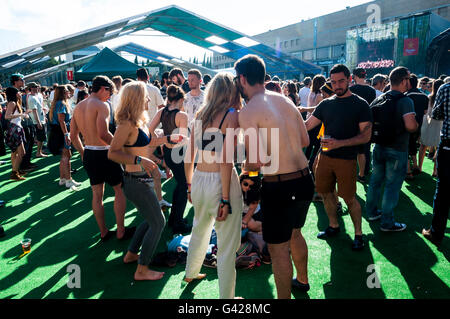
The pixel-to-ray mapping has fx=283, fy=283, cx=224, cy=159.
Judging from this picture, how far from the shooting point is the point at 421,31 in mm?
23562

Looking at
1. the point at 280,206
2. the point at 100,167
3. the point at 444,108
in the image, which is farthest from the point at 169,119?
the point at 444,108

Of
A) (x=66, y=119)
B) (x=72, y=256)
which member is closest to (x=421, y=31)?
(x=66, y=119)

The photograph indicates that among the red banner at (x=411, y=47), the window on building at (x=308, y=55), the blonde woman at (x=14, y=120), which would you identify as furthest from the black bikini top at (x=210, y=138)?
the window on building at (x=308, y=55)

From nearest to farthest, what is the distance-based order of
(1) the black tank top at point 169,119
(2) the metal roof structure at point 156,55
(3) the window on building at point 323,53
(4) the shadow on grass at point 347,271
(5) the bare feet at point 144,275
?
1. (4) the shadow on grass at point 347,271
2. (5) the bare feet at point 144,275
3. (1) the black tank top at point 169,119
4. (2) the metal roof structure at point 156,55
5. (3) the window on building at point 323,53

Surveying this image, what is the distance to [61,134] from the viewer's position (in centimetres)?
689

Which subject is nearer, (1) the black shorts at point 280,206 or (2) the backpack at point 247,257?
(1) the black shorts at point 280,206

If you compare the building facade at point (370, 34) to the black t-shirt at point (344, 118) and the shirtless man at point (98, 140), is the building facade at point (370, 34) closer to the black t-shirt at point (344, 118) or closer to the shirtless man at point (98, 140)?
the black t-shirt at point (344, 118)

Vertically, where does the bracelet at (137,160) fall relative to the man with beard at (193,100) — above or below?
below

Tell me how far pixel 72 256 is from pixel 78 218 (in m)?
1.30

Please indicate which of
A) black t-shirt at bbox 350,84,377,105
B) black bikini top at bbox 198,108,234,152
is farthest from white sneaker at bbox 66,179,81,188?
black t-shirt at bbox 350,84,377,105

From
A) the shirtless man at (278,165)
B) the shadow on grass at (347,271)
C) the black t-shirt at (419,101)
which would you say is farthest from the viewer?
the black t-shirt at (419,101)

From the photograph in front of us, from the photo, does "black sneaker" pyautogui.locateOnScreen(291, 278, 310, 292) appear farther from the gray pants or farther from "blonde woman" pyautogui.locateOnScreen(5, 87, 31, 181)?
"blonde woman" pyautogui.locateOnScreen(5, 87, 31, 181)

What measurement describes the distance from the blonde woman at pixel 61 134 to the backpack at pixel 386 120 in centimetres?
590

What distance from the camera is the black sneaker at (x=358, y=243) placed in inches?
137
